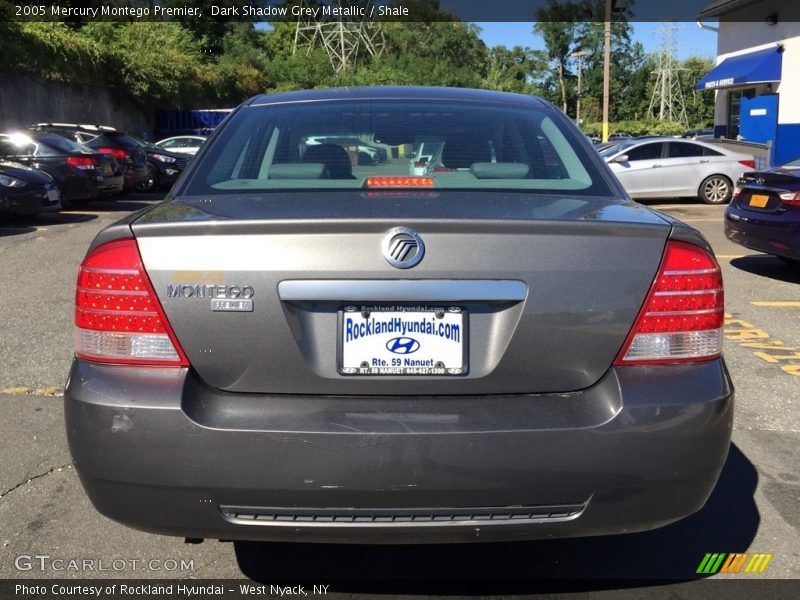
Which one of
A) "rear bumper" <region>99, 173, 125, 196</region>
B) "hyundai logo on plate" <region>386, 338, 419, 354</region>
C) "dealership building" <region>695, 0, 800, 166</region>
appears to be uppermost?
"dealership building" <region>695, 0, 800, 166</region>

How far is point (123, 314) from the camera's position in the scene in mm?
2412

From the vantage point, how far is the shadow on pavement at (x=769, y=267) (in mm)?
9184

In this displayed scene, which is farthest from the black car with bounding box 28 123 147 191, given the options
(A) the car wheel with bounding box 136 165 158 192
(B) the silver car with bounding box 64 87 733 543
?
(B) the silver car with bounding box 64 87 733 543

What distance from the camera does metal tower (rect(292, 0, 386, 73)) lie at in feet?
190

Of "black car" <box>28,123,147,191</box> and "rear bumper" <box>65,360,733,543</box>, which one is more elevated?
"black car" <box>28,123,147,191</box>

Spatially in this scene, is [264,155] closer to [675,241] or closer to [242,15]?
[675,241]

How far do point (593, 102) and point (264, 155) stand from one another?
236 ft

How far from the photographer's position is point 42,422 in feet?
14.6

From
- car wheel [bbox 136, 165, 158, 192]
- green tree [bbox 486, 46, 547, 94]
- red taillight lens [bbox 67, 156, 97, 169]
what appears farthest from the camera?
green tree [bbox 486, 46, 547, 94]

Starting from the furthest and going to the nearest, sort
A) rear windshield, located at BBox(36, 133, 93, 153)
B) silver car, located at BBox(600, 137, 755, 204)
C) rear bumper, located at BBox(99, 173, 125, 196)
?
1. silver car, located at BBox(600, 137, 755, 204)
2. rear bumper, located at BBox(99, 173, 125, 196)
3. rear windshield, located at BBox(36, 133, 93, 153)

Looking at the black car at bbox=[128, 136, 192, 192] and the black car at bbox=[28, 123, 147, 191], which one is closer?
the black car at bbox=[28, 123, 147, 191]

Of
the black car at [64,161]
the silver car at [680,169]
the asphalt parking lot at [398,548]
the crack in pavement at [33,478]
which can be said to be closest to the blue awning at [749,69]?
the silver car at [680,169]

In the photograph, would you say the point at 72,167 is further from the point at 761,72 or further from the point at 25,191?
the point at 761,72

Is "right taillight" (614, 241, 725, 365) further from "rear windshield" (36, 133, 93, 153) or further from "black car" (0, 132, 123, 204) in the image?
"rear windshield" (36, 133, 93, 153)
